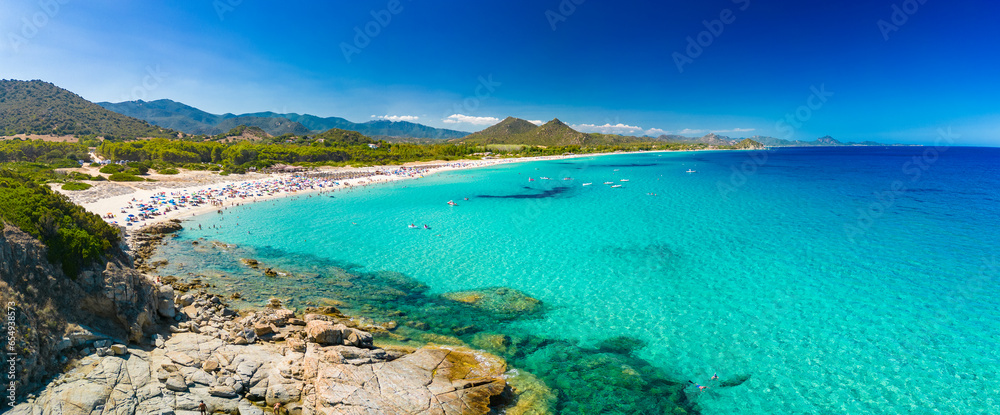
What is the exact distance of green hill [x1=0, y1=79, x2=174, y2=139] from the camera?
111675mm

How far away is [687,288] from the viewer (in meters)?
20.0

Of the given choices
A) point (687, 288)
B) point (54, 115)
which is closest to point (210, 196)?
point (687, 288)

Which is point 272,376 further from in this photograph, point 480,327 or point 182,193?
point 182,193

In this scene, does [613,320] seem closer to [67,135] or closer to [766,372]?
[766,372]

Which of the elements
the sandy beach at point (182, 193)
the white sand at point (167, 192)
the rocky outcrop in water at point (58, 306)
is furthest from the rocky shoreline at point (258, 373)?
the white sand at point (167, 192)

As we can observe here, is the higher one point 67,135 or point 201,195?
point 67,135

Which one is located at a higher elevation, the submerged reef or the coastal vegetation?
the coastal vegetation

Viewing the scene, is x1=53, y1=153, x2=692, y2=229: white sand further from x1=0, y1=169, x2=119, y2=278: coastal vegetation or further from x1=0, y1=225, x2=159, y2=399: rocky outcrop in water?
x1=0, y1=225, x2=159, y2=399: rocky outcrop in water

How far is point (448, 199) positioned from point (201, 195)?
30818 millimetres

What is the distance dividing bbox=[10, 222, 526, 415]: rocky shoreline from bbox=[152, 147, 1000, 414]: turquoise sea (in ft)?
7.64

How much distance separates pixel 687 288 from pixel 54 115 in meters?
189

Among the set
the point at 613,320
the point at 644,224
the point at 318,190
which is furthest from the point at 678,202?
the point at 318,190

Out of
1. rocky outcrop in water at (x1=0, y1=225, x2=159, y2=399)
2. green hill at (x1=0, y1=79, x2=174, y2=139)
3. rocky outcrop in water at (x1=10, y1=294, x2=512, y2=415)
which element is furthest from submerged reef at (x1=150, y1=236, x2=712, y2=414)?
green hill at (x1=0, y1=79, x2=174, y2=139)

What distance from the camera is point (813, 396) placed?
11688 mm
